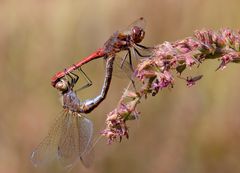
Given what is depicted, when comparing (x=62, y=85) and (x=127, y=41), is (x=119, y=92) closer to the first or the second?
(x=62, y=85)

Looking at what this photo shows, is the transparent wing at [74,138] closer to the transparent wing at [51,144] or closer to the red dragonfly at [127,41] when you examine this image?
the transparent wing at [51,144]

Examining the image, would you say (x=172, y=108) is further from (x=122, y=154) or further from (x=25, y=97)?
(x=25, y=97)

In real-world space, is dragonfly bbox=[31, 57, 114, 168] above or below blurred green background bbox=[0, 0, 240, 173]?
below

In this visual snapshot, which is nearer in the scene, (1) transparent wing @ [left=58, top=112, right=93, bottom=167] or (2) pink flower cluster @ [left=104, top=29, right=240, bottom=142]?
(2) pink flower cluster @ [left=104, top=29, right=240, bottom=142]

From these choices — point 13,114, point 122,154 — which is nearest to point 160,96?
point 122,154

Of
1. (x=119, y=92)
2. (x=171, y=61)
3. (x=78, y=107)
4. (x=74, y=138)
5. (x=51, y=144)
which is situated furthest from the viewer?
(x=119, y=92)

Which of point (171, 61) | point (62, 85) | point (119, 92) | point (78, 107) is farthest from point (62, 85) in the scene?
point (119, 92)

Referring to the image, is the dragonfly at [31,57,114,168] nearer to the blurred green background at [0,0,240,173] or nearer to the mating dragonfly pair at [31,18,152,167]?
the mating dragonfly pair at [31,18,152,167]

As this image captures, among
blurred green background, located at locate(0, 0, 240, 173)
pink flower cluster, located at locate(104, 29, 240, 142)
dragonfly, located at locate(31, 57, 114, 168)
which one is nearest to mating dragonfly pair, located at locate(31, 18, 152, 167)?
dragonfly, located at locate(31, 57, 114, 168)
